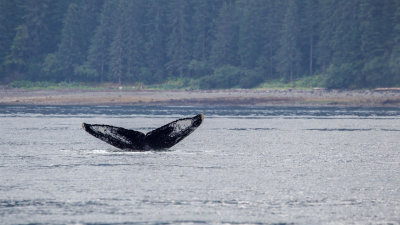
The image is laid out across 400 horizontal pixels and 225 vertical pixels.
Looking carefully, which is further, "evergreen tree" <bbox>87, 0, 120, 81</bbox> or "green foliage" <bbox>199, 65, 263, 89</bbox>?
"evergreen tree" <bbox>87, 0, 120, 81</bbox>

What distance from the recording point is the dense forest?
5285 inches

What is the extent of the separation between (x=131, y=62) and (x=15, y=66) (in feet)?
84.3

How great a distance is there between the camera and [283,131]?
233 feet

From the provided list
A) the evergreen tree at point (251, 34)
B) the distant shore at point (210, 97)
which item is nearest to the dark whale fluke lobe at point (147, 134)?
the distant shore at point (210, 97)

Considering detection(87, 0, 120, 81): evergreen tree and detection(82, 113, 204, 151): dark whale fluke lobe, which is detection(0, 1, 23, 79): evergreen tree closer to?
detection(87, 0, 120, 81): evergreen tree

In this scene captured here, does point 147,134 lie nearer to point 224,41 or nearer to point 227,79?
point 227,79

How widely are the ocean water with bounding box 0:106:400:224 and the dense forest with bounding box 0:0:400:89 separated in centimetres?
7061

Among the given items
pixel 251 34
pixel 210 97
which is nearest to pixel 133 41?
pixel 251 34

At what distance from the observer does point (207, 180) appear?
35781 millimetres

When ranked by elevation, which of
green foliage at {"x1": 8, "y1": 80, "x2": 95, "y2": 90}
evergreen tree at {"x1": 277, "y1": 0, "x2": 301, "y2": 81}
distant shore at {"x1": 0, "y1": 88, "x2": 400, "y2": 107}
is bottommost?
distant shore at {"x1": 0, "y1": 88, "x2": 400, "y2": 107}

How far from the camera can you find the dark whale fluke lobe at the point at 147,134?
4444 centimetres

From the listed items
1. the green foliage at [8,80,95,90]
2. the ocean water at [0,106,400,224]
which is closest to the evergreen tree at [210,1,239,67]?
the green foliage at [8,80,95,90]

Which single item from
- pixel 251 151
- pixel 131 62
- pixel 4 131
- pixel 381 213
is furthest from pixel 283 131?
pixel 131 62

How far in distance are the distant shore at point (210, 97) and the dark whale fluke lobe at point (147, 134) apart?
230ft
